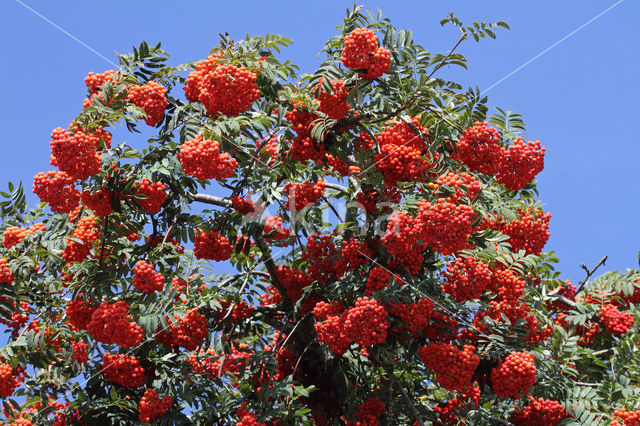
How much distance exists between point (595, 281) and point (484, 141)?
288cm

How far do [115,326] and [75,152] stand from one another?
57.9 inches

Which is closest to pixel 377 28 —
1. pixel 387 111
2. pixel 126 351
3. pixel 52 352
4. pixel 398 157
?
pixel 387 111

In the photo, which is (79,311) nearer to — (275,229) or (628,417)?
(275,229)

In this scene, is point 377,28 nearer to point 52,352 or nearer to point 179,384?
point 179,384

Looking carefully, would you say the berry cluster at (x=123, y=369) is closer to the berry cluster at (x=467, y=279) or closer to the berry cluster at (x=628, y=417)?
the berry cluster at (x=467, y=279)

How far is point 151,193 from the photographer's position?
20.8 ft

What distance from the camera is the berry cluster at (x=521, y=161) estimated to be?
646 cm

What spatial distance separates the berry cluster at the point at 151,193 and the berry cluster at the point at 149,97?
77cm

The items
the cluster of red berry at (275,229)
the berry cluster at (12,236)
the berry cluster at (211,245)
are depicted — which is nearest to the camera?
the berry cluster at (211,245)

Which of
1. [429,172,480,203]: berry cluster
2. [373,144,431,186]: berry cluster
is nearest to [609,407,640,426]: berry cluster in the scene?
[429,172,480,203]: berry cluster

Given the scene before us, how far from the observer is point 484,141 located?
6.20 metres

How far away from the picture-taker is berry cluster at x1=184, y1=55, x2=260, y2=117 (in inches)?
245

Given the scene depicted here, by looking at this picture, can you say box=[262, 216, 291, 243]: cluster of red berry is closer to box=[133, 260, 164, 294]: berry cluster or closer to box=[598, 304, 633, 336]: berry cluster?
box=[133, 260, 164, 294]: berry cluster

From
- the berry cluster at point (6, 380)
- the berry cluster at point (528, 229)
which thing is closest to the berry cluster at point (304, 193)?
the berry cluster at point (528, 229)
